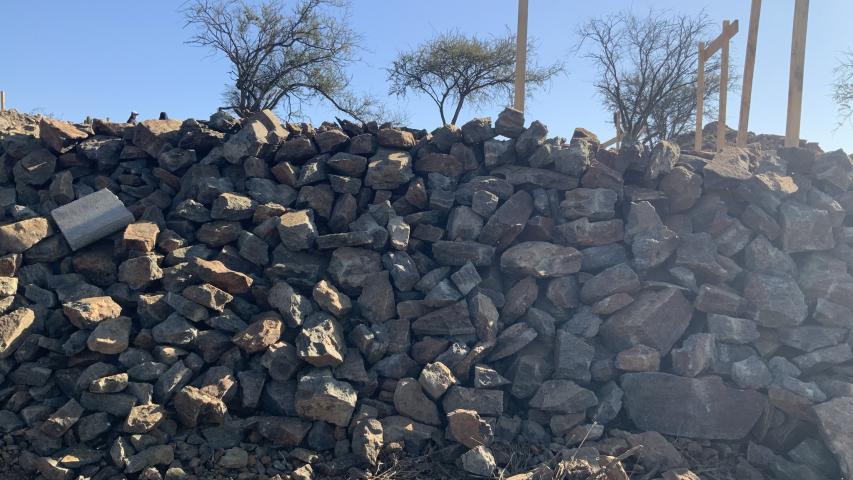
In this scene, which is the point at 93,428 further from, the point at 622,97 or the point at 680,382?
the point at 622,97

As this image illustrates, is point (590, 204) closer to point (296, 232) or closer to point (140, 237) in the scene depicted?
point (296, 232)

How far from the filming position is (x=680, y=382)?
538cm

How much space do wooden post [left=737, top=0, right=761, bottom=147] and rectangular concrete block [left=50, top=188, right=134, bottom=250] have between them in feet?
23.7

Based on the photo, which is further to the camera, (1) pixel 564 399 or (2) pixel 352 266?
(2) pixel 352 266

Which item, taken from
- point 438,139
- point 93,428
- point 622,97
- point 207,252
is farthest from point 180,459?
point 622,97

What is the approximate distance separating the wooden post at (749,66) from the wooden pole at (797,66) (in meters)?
0.51

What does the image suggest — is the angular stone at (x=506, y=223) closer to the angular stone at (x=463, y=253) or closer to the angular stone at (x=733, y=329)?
the angular stone at (x=463, y=253)

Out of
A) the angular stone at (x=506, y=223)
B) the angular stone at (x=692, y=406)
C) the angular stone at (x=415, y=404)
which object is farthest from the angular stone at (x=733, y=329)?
the angular stone at (x=415, y=404)

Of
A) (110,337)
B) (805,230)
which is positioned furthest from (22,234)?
(805,230)

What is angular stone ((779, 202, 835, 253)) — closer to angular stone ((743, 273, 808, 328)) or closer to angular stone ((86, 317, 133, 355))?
angular stone ((743, 273, 808, 328))

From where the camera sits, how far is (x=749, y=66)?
307 inches

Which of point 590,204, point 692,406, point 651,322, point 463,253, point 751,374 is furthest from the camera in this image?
point 590,204

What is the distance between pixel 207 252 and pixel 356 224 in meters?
1.40

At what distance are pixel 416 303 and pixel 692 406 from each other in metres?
2.50
